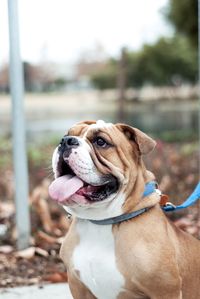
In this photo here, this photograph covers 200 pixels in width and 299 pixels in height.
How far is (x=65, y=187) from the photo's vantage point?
118 inches

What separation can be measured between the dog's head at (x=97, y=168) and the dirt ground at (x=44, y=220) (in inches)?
33.9

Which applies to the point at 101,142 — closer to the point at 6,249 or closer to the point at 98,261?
the point at 98,261

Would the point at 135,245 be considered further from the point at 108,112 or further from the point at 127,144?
the point at 108,112

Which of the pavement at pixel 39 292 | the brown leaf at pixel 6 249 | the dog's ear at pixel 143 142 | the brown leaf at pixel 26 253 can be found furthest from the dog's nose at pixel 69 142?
the brown leaf at pixel 6 249

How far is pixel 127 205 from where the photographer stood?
10.3 feet

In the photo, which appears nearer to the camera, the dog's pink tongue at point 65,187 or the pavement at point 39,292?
the dog's pink tongue at point 65,187

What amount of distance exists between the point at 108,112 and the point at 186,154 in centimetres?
555

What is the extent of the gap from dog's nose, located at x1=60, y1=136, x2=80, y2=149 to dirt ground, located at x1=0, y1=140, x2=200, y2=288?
0.93 metres

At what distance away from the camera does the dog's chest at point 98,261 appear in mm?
3092

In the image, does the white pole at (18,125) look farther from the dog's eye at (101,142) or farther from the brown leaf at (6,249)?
the dog's eye at (101,142)

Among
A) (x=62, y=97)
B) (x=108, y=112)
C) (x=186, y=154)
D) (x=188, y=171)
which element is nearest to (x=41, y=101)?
(x=62, y=97)

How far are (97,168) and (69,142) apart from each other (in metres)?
0.18

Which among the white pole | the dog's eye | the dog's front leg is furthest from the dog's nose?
the white pole

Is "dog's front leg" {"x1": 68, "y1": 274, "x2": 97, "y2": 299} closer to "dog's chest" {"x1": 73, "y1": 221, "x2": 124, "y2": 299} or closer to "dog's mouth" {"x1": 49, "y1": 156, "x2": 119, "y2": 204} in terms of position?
"dog's chest" {"x1": 73, "y1": 221, "x2": 124, "y2": 299}
